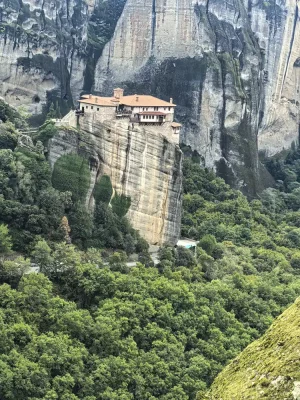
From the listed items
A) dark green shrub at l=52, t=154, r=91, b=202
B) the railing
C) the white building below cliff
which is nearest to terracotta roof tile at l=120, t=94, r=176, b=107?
the white building below cliff

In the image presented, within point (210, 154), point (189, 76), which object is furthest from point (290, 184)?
point (189, 76)

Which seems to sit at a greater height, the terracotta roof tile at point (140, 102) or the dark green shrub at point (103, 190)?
the terracotta roof tile at point (140, 102)

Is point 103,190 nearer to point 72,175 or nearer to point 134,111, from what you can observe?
point 72,175

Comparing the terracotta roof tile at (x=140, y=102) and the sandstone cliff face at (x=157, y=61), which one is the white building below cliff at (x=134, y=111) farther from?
the sandstone cliff face at (x=157, y=61)

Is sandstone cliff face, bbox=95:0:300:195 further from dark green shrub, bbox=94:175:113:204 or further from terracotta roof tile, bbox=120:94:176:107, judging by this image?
dark green shrub, bbox=94:175:113:204

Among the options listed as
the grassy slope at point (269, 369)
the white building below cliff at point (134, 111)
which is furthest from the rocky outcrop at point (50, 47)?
the grassy slope at point (269, 369)

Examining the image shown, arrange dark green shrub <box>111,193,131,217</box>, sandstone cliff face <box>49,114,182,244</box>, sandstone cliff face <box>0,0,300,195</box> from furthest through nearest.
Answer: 1. sandstone cliff face <box>0,0,300,195</box>
2. dark green shrub <box>111,193,131,217</box>
3. sandstone cliff face <box>49,114,182,244</box>
